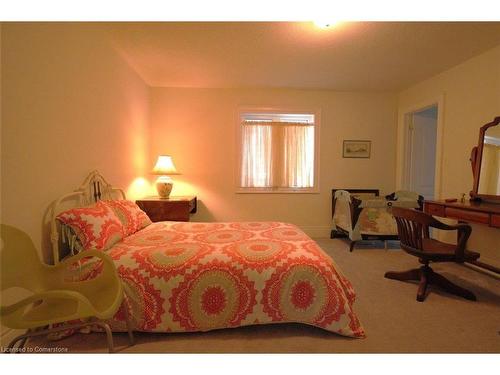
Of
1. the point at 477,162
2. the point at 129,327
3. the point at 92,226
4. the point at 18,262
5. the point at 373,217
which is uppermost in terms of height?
the point at 477,162

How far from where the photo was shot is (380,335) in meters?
1.54

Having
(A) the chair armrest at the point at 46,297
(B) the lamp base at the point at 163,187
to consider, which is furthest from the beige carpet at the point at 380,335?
(B) the lamp base at the point at 163,187

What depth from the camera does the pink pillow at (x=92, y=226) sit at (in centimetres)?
155

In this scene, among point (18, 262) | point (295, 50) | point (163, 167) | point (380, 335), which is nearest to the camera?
point (18, 262)

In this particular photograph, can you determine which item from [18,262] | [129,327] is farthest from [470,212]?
[18,262]

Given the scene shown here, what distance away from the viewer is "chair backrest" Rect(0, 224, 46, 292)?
1221 mm

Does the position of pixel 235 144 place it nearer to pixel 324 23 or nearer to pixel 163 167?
pixel 163 167

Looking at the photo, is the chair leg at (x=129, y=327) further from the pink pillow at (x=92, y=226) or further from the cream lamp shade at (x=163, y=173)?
the cream lamp shade at (x=163, y=173)

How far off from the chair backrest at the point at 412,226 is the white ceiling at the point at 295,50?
168 centimetres

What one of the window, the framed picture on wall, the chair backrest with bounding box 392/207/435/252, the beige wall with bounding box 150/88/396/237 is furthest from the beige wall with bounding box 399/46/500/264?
the window

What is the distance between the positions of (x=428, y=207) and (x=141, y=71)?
12.8ft

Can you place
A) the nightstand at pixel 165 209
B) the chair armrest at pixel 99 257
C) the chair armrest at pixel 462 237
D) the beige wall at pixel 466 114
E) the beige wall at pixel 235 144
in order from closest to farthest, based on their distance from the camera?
the chair armrest at pixel 99 257 < the chair armrest at pixel 462 237 < the beige wall at pixel 466 114 < the nightstand at pixel 165 209 < the beige wall at pixel 235 144

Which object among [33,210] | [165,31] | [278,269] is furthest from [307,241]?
[165,31]

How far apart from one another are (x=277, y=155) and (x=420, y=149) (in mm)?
2344
